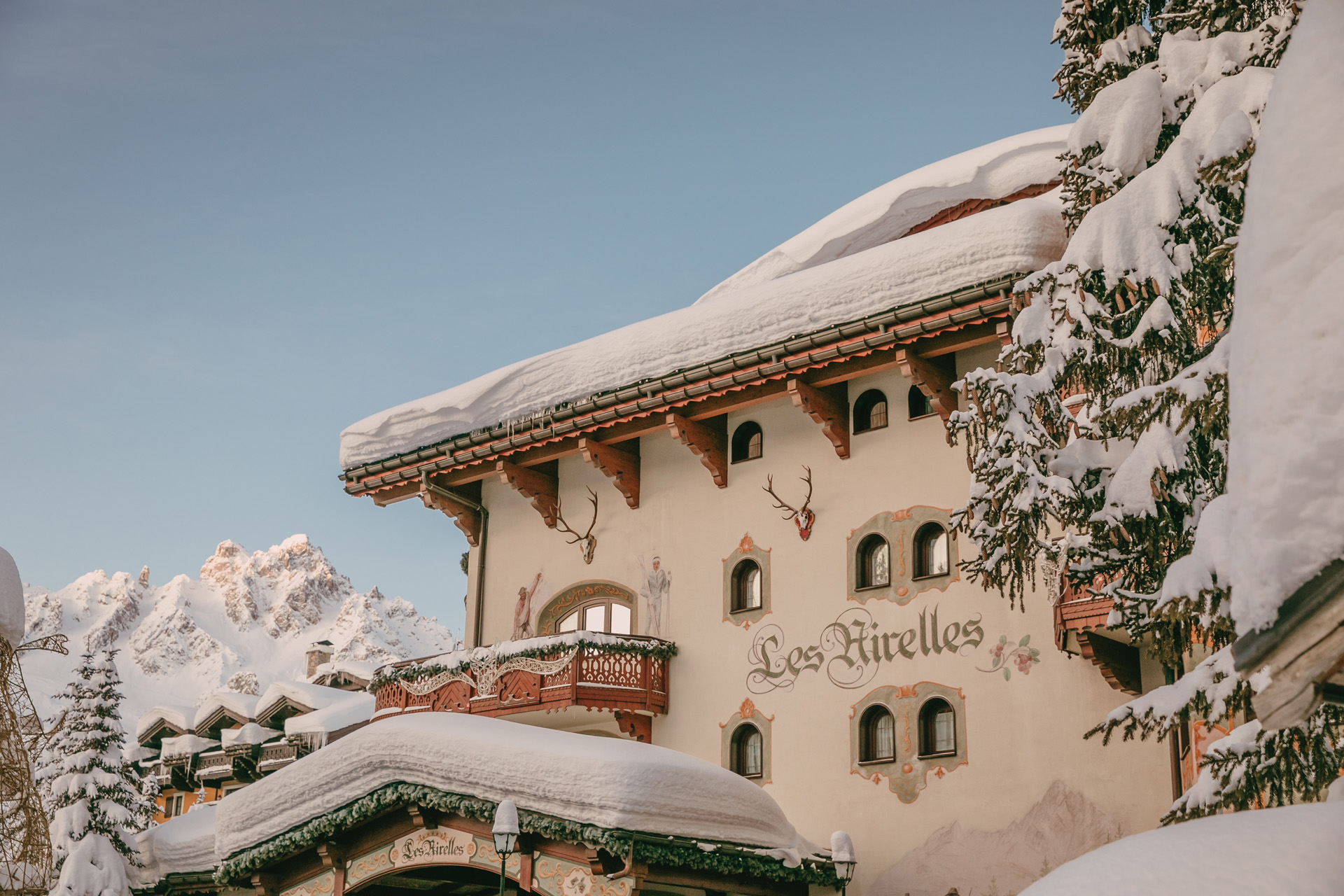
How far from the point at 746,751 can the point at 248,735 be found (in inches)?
743

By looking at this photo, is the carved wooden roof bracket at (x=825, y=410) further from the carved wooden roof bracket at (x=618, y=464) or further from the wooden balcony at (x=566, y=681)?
the wooden balcony at (x=566, y=681)

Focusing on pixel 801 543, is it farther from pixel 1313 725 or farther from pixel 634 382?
pixel 1313 725

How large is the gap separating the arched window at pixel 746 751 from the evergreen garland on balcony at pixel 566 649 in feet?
5.32

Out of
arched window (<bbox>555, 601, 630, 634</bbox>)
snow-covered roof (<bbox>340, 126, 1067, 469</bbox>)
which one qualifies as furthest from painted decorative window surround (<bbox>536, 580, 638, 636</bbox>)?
snow-covered roof (<bbox>340, 126, 1067, 469</bbox>)

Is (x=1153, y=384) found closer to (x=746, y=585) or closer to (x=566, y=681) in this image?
(x=746, y=585)

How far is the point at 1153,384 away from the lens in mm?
9211

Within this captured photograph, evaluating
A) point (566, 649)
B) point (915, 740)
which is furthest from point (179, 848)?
point (915, 740)

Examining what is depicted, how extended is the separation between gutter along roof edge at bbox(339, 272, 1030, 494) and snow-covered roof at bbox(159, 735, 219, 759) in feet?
49.8

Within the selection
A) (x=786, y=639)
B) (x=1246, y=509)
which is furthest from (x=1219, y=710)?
(x=786, y=639)

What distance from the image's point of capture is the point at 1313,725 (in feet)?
23.4

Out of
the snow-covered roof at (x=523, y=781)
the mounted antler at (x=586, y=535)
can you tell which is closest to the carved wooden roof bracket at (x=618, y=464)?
the mounted antler at (x=586, y=535)

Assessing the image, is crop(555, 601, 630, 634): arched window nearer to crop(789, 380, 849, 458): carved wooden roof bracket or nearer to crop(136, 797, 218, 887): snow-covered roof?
crop(789, 380, 849, 458): carved wooden roof bracket

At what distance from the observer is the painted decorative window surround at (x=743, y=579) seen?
19078 mm

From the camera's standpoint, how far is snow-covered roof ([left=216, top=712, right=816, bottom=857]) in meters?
12.6
